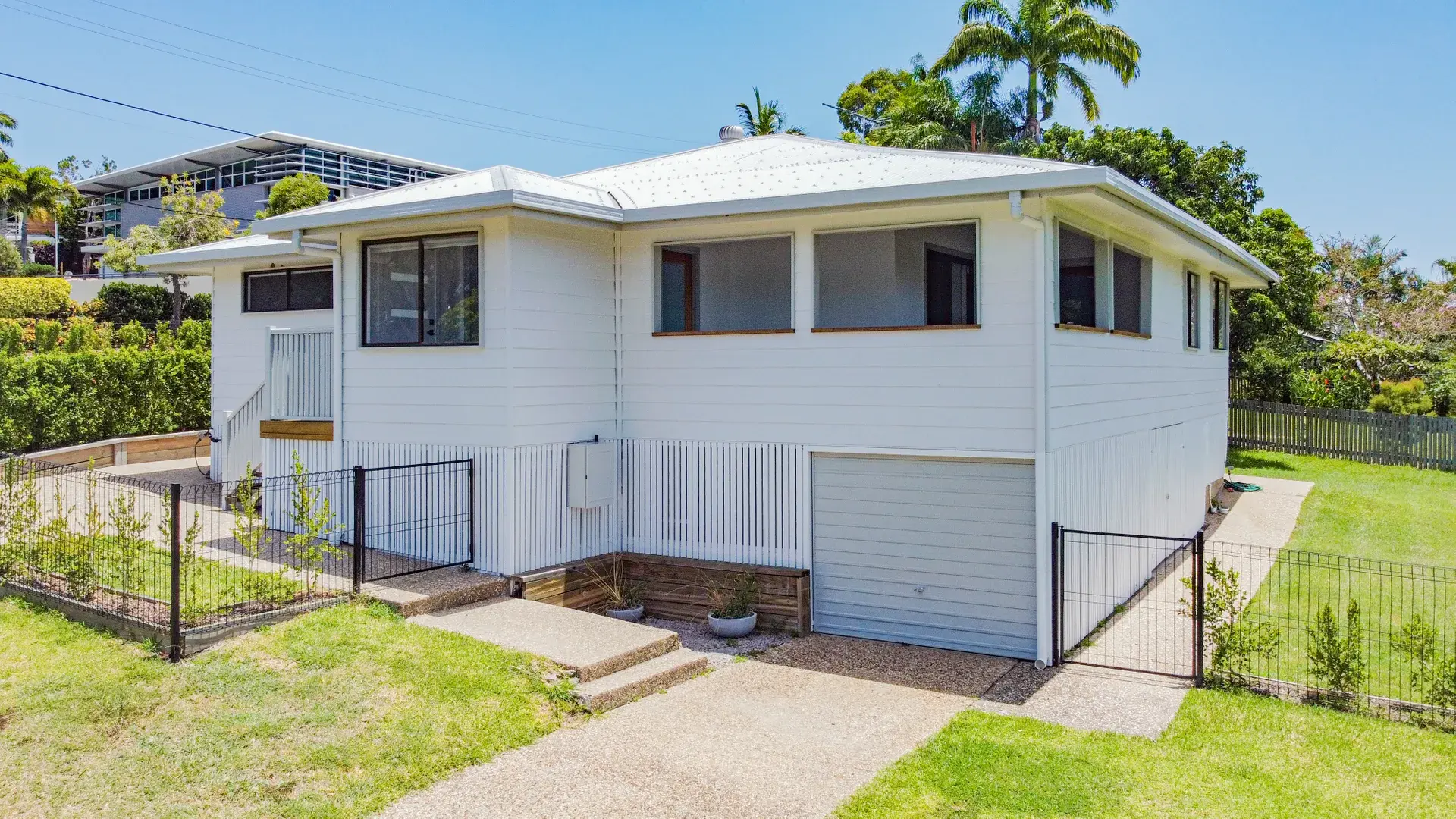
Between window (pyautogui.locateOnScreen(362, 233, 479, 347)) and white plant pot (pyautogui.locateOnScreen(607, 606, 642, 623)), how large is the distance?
3.05 metres

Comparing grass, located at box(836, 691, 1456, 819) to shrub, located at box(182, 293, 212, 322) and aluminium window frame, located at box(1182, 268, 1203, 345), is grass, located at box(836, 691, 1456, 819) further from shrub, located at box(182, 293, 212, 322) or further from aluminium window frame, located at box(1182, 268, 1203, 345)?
shrub, located at box(182, 293, 212, 322)

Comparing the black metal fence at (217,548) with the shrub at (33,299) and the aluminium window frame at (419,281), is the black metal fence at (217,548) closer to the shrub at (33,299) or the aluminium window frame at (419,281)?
the aluminium window frame at (419,281)

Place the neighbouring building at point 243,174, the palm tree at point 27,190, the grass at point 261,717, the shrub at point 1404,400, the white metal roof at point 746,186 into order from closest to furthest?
the grass at point 261,717
the white metal roof at point 746,186
the shrub at point 1404,400
the palm tree at point 27,190
the neighbouring building at point 243,174

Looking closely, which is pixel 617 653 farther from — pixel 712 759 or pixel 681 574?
pixel 681 574

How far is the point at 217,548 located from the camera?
34.3 ft

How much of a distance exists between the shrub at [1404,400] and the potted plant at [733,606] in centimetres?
2016

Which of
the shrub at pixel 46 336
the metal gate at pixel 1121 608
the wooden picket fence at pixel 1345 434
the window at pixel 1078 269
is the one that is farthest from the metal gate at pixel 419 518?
the wooden picket fence at pixel 1345 434

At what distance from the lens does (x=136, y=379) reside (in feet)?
58.4

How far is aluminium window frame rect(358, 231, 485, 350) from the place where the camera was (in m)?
9.48

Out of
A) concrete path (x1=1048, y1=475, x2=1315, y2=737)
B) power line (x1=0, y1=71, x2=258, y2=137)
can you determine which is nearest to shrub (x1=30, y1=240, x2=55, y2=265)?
power line (x1=0, y1=71, x2=258, y2=137)

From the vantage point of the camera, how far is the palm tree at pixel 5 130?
46.0 meters

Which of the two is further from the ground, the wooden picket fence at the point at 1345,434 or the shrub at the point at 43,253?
the shrub at the point at 43,253

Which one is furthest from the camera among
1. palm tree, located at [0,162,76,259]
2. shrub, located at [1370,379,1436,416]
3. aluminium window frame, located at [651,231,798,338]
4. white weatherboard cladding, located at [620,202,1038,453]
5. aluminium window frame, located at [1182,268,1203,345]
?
palm tree, located at [0,162,76,259]

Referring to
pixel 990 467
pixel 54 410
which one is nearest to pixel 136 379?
pixel 54 410
